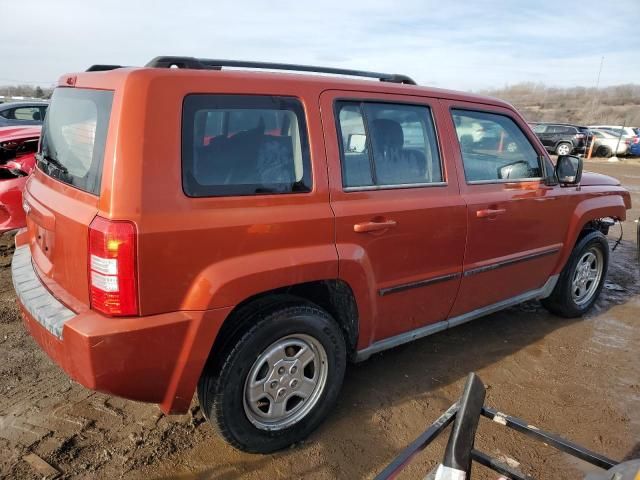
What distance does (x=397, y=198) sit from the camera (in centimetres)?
275

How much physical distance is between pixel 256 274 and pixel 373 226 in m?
0.74

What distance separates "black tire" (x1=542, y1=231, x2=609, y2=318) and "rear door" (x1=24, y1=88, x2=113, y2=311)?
377 centimetres

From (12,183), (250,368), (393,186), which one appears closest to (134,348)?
(250,368)

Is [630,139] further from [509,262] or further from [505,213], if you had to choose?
[505,213]

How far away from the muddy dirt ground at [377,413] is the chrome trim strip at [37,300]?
2.42ft

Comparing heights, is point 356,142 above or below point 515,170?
above

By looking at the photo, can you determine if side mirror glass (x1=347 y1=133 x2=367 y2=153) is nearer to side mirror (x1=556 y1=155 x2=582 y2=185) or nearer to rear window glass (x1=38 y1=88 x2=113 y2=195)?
rear window glass (x1=38 y1=88 x2=113 y2=195)

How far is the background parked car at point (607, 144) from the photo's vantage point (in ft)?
73.6

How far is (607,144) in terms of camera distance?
2281cm

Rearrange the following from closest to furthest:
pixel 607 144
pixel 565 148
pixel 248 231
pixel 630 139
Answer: pixel 248 231 → pixel 630 139 → pixel 565 148 → pixel 607 144

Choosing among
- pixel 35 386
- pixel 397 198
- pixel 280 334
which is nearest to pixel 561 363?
pixel 397 198

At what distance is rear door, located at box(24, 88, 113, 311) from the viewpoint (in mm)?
2080

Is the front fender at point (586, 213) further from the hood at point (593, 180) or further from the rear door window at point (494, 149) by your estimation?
the rear door window at point (494, 149)

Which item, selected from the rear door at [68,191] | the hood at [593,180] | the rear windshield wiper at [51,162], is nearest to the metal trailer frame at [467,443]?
the rear door at [68,191]
